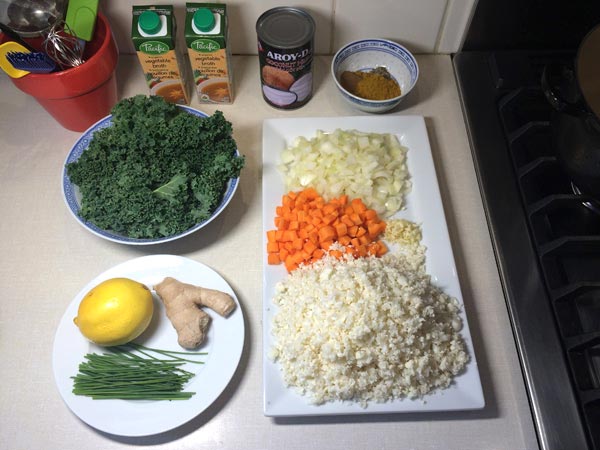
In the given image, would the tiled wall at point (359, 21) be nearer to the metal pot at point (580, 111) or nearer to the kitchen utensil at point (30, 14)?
the kitchen utensil at point (30, 14)

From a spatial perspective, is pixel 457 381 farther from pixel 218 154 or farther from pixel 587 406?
pixel 218 154

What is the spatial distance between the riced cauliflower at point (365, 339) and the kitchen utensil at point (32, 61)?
0.69m

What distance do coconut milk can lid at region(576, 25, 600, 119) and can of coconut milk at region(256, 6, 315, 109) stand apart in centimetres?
54

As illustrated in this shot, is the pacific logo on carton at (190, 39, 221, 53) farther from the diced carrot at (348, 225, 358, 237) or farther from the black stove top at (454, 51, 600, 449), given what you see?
the black stove top at (454, 51, 600, 449)

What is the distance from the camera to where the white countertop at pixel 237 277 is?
2.96 feet

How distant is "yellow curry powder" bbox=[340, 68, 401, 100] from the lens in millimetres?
1196

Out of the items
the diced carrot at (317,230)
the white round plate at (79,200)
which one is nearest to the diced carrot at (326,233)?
the diced carrot at (317,230)

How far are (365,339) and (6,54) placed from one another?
2.89 ft

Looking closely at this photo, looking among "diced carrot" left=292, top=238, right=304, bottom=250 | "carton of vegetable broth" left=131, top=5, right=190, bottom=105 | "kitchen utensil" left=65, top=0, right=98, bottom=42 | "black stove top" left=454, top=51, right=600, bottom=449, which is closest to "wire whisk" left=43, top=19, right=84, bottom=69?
"kitchen utensil" left=65, top=0, right=98, bottom=42

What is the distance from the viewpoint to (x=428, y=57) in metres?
1.33

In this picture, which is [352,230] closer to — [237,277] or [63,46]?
[237,277]

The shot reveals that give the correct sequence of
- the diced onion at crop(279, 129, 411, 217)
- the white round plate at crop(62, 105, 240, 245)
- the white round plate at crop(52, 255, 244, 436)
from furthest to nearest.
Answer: the diced onion at crop(279, 129, 411, 217)
the white round plate at crop(62, 105, 240, 245)
the white round plate at crop(52, 255, 244, 436)

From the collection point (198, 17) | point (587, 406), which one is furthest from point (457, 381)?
point (198, 17)

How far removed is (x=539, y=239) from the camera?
1.01 meters
